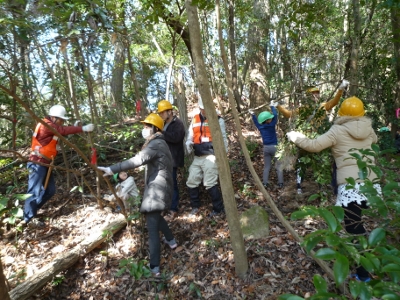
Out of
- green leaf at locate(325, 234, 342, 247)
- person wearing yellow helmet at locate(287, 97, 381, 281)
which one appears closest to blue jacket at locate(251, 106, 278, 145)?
person wearing yellow helmet at locate(287, 97, 381, 281)

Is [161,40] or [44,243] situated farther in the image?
[161,40]

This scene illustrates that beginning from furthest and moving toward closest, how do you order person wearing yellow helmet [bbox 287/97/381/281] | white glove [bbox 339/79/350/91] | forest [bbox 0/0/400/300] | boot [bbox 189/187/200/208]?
boot [bbox 189/187/200/208]
white glove [bbox 339/79/350/91]
person wearing yellow helmet [bbox 287/97/381/281]
forest [bbox 0/0/400/300]

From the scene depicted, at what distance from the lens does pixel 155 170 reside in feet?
11.5

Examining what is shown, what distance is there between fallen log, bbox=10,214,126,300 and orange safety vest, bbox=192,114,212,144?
1.96 meters

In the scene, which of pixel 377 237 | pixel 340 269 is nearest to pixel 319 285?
pixel 340 269

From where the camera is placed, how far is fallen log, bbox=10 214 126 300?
294cm

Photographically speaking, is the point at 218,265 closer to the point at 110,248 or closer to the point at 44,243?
the point at 110,248

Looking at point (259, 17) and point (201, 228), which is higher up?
point (259, 17)

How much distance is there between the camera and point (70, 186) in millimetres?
5527

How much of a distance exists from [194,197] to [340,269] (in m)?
3.86

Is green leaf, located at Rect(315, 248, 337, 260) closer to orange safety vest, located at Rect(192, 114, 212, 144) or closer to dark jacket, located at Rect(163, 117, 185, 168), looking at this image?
orange safety vest, located at Rect(192, 114, 212, 144)

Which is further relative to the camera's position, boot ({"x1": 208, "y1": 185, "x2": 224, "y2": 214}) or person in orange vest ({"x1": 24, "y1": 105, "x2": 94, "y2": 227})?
boot ({"x1": 208, "y1": 185, "x2": 224, "y2": 214})

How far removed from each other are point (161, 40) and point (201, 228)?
7.29m

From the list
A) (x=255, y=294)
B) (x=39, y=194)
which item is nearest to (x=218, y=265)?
(x=255, y=294)
